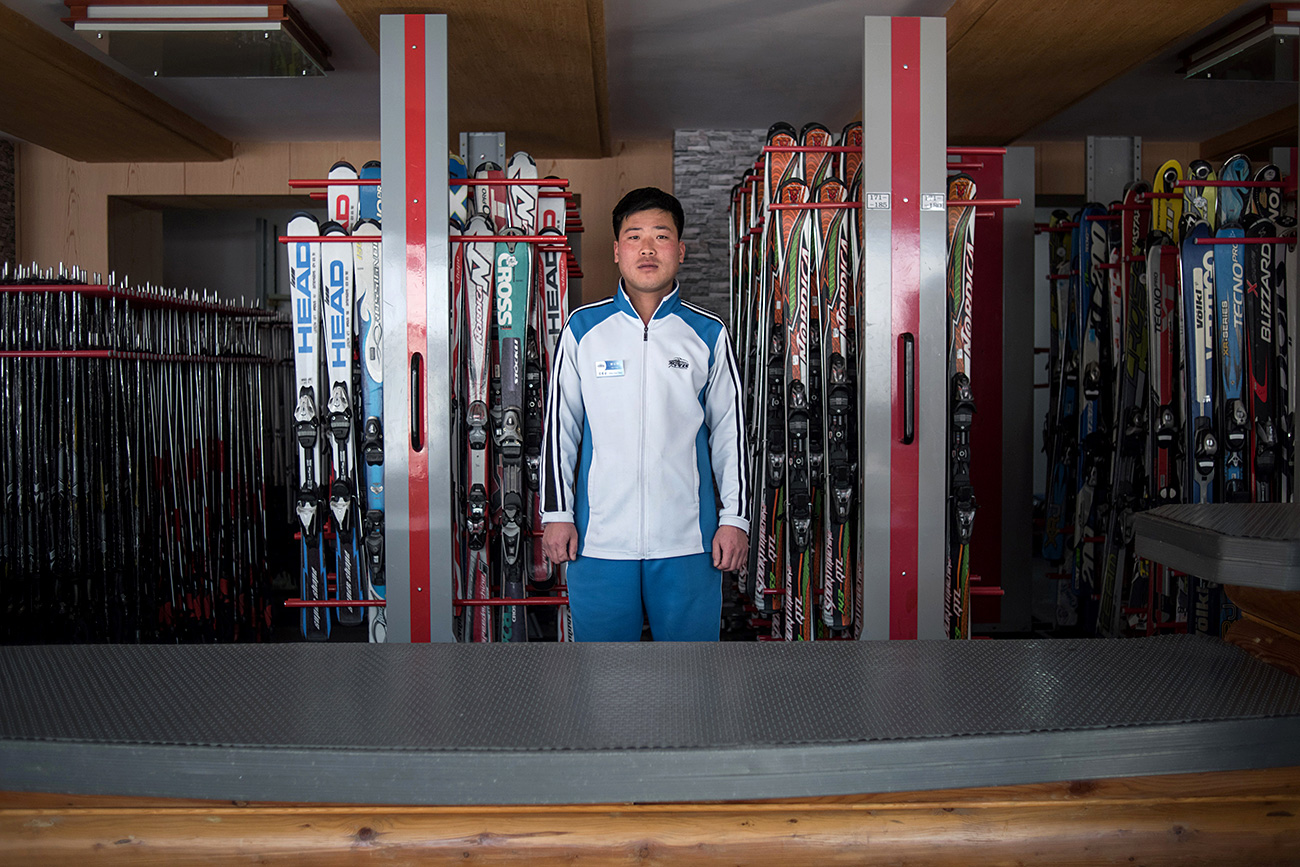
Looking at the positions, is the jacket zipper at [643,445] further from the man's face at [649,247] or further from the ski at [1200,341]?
the ski at [1200,341]

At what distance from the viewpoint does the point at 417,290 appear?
2.63 m

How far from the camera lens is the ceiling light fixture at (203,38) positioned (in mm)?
2971

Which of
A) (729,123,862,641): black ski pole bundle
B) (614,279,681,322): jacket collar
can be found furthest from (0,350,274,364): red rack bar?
(729,123,862,641): black ski pole bundle

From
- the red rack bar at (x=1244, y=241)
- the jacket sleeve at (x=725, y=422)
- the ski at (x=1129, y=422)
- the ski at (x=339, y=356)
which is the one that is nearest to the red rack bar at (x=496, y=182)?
the ski at (x=339, y=356)

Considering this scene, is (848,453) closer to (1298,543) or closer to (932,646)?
(932,646)

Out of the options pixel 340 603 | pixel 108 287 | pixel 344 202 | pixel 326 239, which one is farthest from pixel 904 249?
pixel 108 287

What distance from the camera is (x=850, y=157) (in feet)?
10.4

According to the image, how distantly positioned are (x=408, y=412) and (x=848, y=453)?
154 centimetres

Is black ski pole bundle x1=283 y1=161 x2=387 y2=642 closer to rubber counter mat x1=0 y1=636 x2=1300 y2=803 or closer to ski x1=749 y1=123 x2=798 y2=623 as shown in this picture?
ski x1=749 y1=123 x2=798 y2=623

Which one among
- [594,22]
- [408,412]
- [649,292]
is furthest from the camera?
[594,22]

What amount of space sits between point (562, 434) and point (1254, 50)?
10.5 ft

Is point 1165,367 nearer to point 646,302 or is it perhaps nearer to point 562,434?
point 646,302

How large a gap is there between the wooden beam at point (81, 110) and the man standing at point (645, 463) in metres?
2.57

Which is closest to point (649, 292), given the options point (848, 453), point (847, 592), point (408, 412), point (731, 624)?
point (408, 412)
